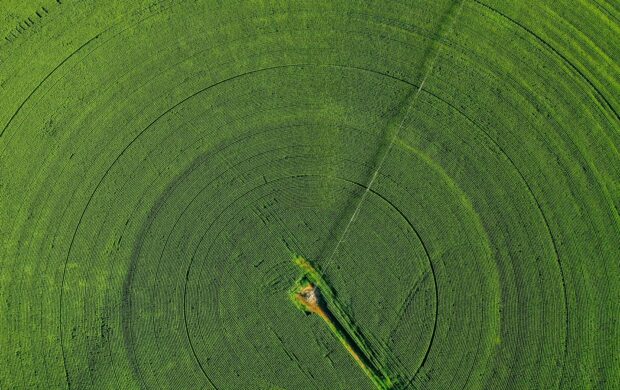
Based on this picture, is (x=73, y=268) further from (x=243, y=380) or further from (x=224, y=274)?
(x=243, y=380)

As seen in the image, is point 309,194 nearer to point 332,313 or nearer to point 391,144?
point 391,144

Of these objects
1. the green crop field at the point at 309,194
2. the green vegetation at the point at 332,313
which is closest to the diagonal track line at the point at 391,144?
the green crop field at the point at 309,194

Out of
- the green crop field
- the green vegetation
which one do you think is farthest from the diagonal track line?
the green vegetation

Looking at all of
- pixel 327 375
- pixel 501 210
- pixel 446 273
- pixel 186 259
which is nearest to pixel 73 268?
pixel 186 259

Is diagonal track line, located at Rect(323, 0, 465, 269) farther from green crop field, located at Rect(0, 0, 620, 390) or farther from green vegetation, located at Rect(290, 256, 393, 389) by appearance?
green vegetation, located at Rect(290, 256, 393, 389)

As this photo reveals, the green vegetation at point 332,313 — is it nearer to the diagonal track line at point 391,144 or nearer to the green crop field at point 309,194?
the green crop field at point 309,194

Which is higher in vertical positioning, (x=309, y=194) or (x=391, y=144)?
(x=309, y=194)

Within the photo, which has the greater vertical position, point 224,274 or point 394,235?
point 224,274

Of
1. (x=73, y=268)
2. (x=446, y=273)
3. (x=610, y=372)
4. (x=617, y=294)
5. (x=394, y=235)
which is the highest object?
(x=73, y=268)

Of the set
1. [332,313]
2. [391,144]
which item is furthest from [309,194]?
[332,313]
